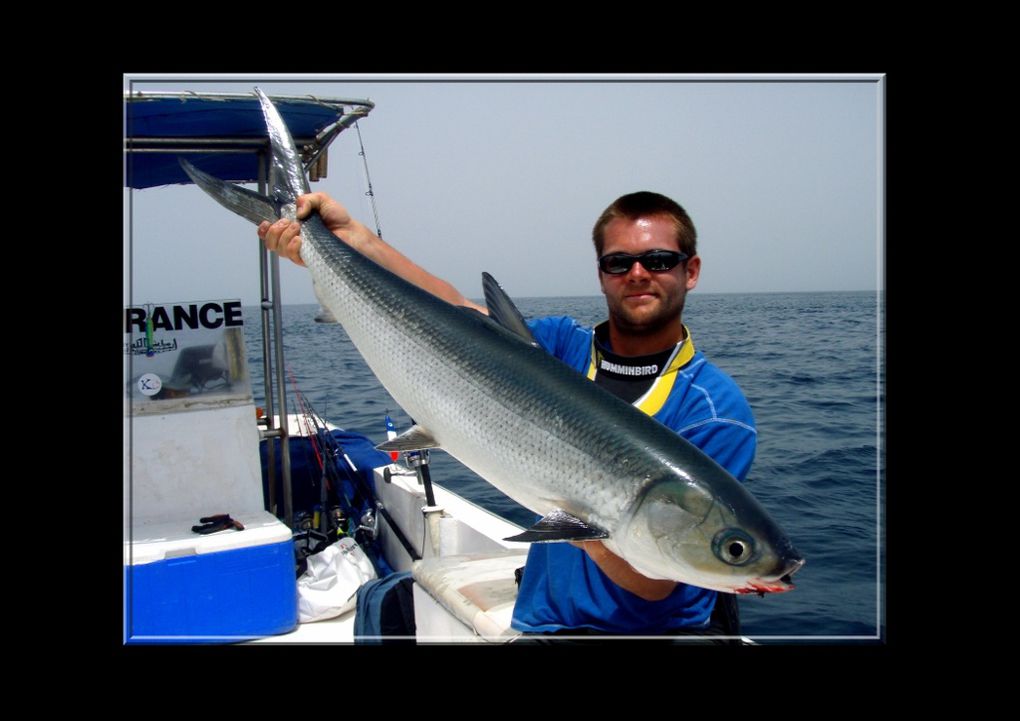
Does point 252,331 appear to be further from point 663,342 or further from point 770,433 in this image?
point 770,433

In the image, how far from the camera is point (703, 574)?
2.02m

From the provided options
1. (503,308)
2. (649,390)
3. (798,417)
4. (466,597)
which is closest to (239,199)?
(503,308)

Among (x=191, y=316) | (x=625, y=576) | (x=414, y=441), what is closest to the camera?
(x=625, y=576)

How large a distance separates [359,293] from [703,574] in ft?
5.15

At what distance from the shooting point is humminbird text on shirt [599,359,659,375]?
8.82ft

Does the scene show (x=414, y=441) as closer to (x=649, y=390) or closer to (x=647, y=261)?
(x=649, y=390)

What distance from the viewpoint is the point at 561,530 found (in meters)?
2.11

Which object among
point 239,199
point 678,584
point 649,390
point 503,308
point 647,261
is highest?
point 239,199

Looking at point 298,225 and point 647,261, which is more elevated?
point 298,225

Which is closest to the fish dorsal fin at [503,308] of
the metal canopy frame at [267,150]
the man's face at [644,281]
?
the man's face at [644,281]

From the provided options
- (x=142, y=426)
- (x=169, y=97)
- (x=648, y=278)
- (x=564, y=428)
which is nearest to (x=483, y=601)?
(x=564, y=428)

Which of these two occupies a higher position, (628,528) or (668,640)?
(628,528)

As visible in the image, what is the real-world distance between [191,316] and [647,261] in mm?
3523

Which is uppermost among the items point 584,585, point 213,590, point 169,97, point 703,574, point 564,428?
point 169,97
